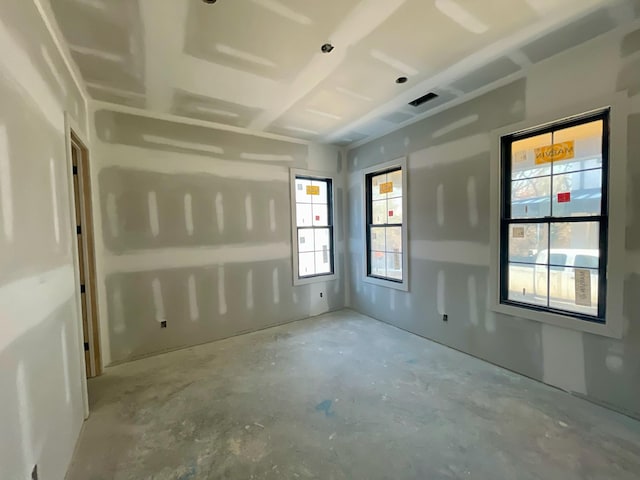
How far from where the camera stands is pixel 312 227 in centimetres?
472

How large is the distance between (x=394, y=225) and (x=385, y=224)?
19 centimetres

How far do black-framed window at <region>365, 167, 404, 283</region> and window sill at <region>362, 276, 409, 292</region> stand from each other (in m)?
0.06

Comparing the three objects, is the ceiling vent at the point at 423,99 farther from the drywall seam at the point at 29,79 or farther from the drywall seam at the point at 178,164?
the drywall seam at the point at 29,79

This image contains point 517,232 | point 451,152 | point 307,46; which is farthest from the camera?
point 451,152

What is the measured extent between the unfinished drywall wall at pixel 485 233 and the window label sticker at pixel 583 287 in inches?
10.0

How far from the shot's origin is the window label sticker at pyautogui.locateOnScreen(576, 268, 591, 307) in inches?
94.1

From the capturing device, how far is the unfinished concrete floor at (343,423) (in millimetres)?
1728

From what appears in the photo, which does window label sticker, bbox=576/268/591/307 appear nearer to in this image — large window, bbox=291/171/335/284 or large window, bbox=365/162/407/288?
large window, bbox=365/162/407/288

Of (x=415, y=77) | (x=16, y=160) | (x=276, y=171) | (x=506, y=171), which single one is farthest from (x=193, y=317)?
(x=506, y=171)

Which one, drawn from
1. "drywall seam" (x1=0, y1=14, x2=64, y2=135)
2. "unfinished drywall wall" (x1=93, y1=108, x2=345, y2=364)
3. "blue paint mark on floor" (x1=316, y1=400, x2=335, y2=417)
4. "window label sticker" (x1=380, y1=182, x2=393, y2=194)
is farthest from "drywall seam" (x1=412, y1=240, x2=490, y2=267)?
"drywall seam" (x1=0, y1=14, x2=64, y2=135)

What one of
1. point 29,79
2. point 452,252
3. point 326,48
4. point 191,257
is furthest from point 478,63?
point 191,257

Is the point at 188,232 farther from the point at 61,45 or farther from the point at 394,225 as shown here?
the point at 394,225

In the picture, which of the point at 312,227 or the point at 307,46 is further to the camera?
the point at 312,227

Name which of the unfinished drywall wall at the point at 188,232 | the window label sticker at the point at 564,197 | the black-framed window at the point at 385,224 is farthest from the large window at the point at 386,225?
the window label sticker at the point at 564,197
